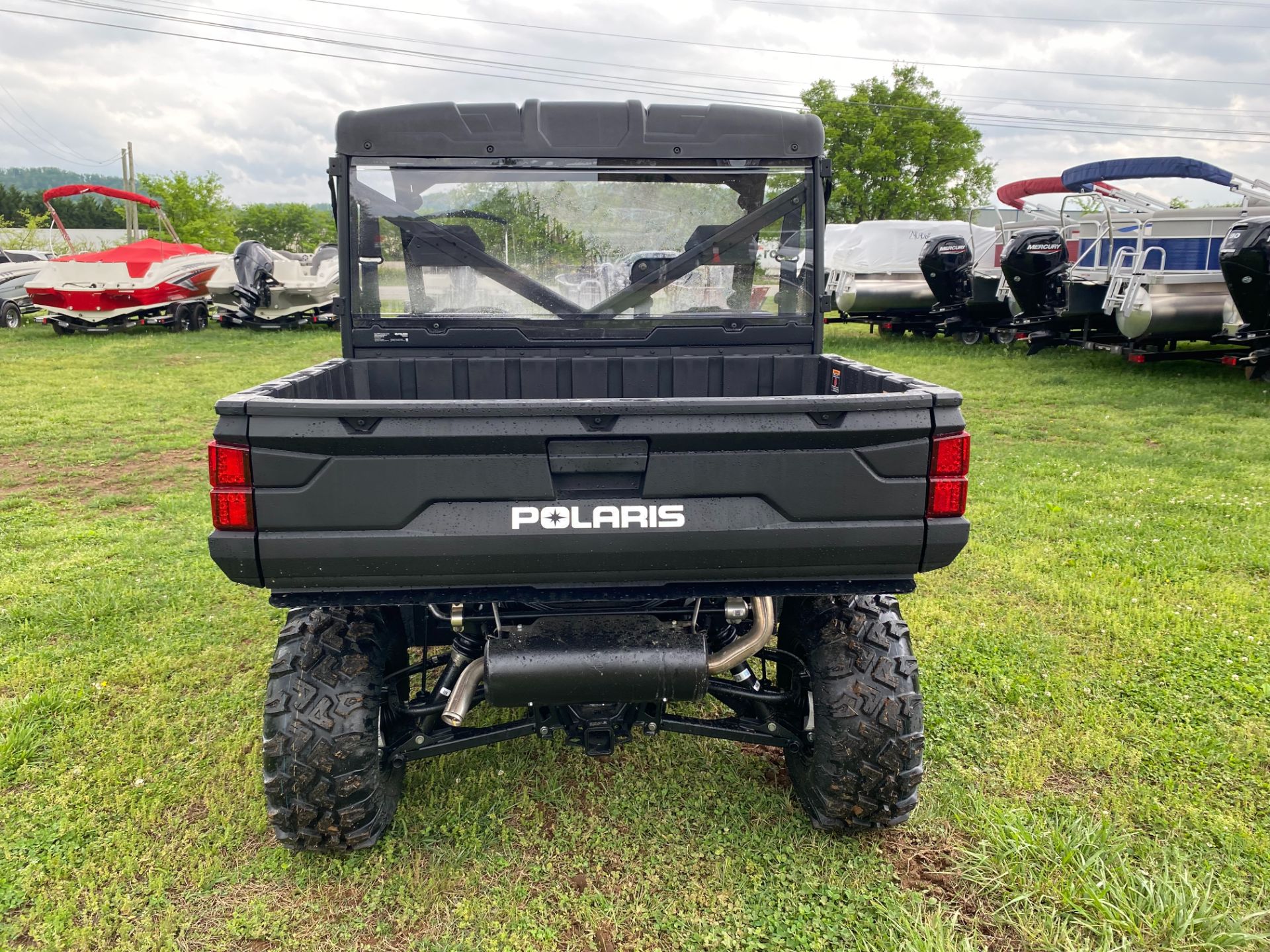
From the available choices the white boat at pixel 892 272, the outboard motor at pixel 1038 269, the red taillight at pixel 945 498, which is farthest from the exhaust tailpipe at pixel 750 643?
the white boat at pixel 892 272

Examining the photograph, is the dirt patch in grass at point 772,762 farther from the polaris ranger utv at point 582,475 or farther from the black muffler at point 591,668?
the black muffler at point 591,668

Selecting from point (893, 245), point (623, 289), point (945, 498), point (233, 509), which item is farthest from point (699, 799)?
point (893, 245)

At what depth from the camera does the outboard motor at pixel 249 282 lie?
59.7 ft

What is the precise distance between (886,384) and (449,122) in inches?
74.6

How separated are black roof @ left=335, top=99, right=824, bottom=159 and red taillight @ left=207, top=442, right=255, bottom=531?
1682 mm

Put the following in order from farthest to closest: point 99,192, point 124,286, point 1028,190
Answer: point 99,192
point 124,286
point 1028,190

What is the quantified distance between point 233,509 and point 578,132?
200 centimetres

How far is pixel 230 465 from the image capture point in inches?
82.3

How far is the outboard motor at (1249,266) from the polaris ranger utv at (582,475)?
8.03 metres

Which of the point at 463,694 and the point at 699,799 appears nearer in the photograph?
the point at 463,694

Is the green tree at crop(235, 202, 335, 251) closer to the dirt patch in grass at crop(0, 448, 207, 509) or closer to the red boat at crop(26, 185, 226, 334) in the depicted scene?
the red boat at crop(26, 185, 226, 334)

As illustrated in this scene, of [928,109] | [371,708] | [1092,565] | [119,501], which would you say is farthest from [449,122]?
[928,109]

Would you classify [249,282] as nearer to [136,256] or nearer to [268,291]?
[268,291]

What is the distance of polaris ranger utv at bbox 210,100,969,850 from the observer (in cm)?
217
